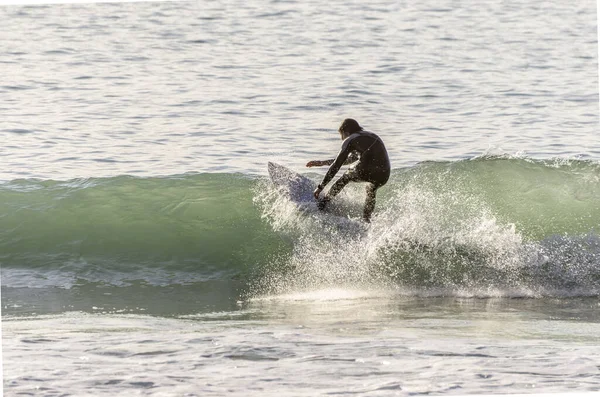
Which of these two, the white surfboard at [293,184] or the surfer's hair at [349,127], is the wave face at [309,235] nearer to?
the white surfboard at [293,184]

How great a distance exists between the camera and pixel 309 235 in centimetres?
1131

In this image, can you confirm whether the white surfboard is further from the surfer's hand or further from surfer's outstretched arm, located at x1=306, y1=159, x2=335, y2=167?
surfer's outstretched arm, located at x1=306, y1=159, x2=335, y2=167

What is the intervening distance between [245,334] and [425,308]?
2.28 metres

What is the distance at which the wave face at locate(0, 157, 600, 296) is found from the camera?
10.7 m

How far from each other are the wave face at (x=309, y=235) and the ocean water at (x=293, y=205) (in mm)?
39

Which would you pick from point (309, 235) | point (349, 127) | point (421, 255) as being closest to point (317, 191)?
point (309, 235)

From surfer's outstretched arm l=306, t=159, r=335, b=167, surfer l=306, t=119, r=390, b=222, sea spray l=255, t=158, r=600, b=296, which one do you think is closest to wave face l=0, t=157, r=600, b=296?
sea spray l=255, t=158, r=600, b=296

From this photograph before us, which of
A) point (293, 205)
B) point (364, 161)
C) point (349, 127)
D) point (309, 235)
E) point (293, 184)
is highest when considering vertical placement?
point (349, 127)

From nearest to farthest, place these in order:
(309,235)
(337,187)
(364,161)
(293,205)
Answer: (364,161)
(337,187)
(309,235)
(293,205)

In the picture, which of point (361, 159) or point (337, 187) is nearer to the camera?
point (361, 159)

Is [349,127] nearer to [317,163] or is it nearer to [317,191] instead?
[317,163]

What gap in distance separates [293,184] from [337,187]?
0.70m

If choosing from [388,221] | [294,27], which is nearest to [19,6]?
[294,27]

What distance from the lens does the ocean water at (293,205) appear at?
22.9 feet
